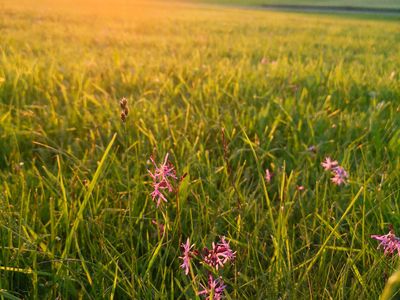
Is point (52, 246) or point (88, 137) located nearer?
point (52, 246)

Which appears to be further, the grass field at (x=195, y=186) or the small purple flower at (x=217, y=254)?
the grass field at (x=195, y=186)

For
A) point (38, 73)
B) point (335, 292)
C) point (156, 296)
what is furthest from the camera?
point (38, 73)

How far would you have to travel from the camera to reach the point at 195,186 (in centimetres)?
162

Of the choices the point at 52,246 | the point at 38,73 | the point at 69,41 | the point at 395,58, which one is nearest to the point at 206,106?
the point at 38,73

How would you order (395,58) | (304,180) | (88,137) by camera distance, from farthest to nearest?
1. (395,58)
2. (88,137)
3. (304,180)

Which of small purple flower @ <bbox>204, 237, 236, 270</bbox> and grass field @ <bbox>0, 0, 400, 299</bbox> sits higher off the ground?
small purple flower @ <bbox>204, 237, 236, 270</bbox>

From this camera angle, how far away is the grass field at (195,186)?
1132 mm

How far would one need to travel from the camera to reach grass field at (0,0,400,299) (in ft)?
3.71

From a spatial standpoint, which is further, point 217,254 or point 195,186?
point 195,186

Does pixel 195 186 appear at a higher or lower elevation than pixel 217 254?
lower

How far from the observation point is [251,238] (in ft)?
4.16

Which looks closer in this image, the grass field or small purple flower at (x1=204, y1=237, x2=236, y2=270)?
small purple flower at (x1=204, y1=237, x2=236, y2=270)

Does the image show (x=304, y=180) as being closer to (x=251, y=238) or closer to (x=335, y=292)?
(x=251, y=238)

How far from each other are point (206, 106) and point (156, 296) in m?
1.79
